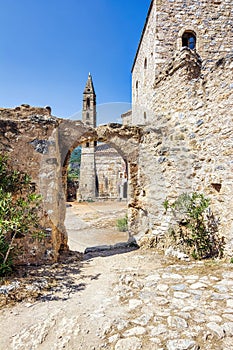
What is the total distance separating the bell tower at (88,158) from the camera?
2347 centimetres

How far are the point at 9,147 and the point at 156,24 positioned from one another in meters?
6.64

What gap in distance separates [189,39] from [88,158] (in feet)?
60.4

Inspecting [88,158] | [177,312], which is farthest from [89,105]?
[177,312]

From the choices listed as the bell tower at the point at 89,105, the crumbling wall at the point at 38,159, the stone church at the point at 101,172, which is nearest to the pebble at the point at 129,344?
the crumbling wall at the point at 38,159

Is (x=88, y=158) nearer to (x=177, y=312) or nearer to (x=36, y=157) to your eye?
(x=36, y=157)

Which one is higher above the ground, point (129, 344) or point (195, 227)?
point (195, 227)

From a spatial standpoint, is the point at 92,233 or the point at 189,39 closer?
the point at 189,39

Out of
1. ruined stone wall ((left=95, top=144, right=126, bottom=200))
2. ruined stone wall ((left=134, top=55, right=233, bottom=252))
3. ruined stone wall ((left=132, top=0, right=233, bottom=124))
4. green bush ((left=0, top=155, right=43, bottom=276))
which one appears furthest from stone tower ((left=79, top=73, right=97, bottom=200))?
green bush ((left=0, top=155, right=43, bottom=276))

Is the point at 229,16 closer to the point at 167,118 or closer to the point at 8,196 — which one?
the point at 167,118

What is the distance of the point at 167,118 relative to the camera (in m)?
5.12

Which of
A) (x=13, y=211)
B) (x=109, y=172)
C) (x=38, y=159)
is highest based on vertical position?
(x=109, y=172)

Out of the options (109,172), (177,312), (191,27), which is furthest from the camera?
(109,172)

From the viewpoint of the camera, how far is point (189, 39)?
7773mm

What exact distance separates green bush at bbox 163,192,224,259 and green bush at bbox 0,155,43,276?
2.71 metres
